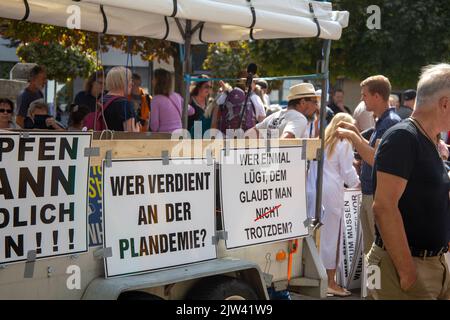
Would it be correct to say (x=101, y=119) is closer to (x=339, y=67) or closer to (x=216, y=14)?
(x=216, y=14)

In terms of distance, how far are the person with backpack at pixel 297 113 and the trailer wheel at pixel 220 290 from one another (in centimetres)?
252

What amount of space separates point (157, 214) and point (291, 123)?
2.99 m

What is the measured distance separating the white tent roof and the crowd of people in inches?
20.5

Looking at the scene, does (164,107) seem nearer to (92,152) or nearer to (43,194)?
(92,152)

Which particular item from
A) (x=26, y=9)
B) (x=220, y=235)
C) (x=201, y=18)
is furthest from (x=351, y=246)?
(x=26, y=9)

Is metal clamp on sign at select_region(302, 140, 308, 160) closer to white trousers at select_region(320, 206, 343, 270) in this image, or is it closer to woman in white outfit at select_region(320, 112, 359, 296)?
woman in white outfit at select_region(320, 112, 359, 296)

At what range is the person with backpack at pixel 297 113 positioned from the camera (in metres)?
6.87

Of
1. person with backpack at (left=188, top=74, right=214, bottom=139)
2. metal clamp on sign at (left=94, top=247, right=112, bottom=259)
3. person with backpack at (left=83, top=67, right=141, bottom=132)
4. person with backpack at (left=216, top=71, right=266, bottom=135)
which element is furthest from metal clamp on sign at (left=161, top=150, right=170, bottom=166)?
person with backpack at (left=188, top=74, right=214, bottom=139)

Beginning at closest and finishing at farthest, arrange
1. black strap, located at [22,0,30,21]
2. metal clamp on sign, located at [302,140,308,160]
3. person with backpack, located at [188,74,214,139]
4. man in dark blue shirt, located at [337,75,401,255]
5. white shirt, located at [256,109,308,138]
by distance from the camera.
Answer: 1. metal clamp on sign, located at [302,140,308,160]
2. black strap, located at [22,0,30,21]
3. man in dark blue shirt, located at [337,75,401,255]
4. white shirt, located at [256,109,308,138]
5. person with backpack, located at [188,74,214,139]

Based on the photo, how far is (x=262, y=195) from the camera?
4969mm

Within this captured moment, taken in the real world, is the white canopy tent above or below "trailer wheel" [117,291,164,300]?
above

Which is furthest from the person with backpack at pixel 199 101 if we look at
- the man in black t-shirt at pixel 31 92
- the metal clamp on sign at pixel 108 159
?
the metal clamp on sign at pixel 108 159

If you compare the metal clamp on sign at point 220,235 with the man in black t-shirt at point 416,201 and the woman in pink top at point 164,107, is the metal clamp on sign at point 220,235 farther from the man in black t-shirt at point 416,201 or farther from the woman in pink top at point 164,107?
the woman in pink top at point 164,107

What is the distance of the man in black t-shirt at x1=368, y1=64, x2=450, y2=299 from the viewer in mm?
3643
